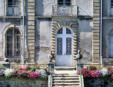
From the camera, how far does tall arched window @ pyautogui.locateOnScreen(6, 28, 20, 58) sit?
77.6 feet

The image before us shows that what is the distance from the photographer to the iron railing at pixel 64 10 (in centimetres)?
2330

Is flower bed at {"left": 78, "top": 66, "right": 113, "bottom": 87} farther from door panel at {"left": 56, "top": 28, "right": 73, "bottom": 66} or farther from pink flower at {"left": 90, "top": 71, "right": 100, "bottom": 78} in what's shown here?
door panel at {"left": 56, "top": 28, "right": 73, "bottom": 66}

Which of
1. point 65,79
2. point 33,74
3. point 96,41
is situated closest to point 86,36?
point 96,41

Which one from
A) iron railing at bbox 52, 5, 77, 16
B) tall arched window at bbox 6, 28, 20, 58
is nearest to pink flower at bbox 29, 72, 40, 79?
tall arched window at bbox 6, 28, 20, 58

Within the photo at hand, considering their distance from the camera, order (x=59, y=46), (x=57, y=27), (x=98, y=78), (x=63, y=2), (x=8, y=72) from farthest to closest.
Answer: (x=59, y=46) < (x=63, y=2) < (x=57, y=27) < (x=98, y=78) < (x=8, y=72)

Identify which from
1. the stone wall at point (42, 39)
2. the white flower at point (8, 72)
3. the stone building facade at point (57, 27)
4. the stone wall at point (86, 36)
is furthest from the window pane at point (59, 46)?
the white flower at point (8, 72)

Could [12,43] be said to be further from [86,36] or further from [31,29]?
[86,36]

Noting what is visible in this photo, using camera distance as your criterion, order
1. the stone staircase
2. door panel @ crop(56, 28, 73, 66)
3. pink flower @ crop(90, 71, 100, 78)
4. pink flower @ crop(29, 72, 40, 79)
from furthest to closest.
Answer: door panel @ crop(56, 28, 73, 66) < pink flower @ crop(90, 71, 100, 78) < pink flower @ crop(29, 72, 40, 79) < the stone staircase

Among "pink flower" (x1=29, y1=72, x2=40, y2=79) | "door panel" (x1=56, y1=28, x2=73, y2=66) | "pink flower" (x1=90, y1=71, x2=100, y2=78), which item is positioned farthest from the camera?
"door panel" (x1=56, y1=28, x2=73, y2=66)

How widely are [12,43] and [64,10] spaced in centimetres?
464

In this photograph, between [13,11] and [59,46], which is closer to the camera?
[13,11]

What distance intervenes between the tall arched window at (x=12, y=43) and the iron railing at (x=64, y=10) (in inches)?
127

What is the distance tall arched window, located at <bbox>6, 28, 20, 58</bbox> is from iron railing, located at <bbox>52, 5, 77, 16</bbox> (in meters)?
3.22

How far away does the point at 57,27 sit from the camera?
23.4 metres
